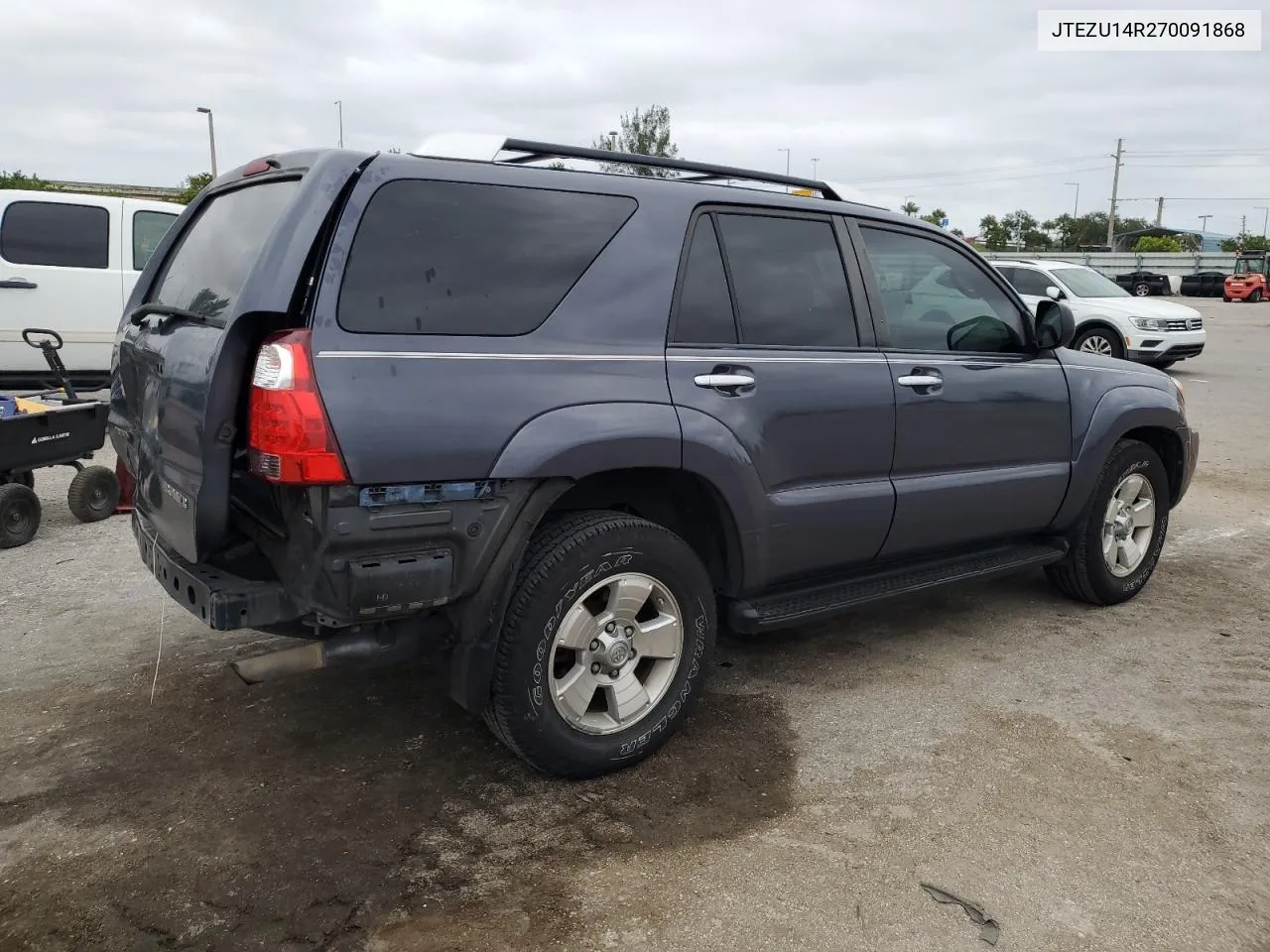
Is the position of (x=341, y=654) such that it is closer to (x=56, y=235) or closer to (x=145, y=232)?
(x=56, y=235)

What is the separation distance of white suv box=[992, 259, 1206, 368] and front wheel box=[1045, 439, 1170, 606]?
30.9ft

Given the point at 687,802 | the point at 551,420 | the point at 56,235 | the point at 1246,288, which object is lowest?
the point at 687,802

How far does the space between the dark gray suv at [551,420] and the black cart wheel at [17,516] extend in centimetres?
235

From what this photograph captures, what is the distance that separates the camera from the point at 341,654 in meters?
2.79

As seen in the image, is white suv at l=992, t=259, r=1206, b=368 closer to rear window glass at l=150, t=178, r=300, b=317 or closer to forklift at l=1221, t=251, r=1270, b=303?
rear window glass at l=150, t=178, r=300, b=317

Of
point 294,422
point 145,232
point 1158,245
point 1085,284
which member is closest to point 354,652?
point 294,422

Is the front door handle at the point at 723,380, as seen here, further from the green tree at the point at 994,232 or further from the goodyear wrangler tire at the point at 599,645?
the green tree at the point at 994,232

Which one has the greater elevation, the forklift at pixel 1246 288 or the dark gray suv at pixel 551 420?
the forklift at pixel 1246 288

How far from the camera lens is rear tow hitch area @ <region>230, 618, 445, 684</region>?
2.76m

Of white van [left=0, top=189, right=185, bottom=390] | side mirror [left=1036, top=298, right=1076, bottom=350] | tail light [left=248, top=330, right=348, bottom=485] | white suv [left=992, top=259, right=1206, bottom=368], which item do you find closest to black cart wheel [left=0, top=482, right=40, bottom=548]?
white van [left=0, top=189, right=185, bottom=390]

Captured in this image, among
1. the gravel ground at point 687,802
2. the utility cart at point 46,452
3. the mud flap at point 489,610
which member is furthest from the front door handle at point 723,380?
the utility cart at point 46,452

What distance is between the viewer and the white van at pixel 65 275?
8.58 meters

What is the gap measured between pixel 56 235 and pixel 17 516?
4349 millimetres

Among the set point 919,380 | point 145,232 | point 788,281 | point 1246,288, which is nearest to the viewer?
point 788,281
